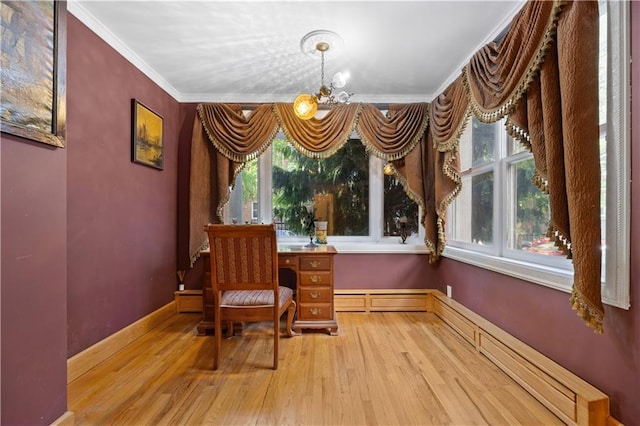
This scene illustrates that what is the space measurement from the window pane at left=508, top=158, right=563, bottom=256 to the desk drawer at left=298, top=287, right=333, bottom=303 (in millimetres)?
1491

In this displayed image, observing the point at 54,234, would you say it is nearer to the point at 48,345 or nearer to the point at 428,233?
the point at 48,345

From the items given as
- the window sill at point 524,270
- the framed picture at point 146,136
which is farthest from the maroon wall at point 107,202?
the window sill at point 524,270

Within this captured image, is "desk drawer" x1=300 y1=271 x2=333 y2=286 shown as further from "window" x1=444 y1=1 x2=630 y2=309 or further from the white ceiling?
the white ceiling

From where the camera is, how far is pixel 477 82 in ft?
6.67

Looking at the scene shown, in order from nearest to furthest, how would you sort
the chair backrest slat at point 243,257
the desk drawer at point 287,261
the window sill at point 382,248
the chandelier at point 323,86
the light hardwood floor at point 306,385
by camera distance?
the light hardwood floor at point 306,385, the chair backrest slat at point 243,257, the chandelier at point 323,86, the desk drawer at point 287,261, the window sill at point 382,248

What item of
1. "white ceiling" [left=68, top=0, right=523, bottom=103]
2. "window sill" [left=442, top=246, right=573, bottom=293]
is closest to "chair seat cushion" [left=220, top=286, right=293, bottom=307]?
"window sill" [left=442, top=246, right=573, bottom=293]

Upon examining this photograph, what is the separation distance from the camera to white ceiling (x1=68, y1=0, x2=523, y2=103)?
1888 millimetres

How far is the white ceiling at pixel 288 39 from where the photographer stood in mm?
1888

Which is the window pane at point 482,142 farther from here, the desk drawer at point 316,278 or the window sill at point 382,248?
the desk drawer at point 316,278

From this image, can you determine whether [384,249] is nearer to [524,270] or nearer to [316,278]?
[316,278]

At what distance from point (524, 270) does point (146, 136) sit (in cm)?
309

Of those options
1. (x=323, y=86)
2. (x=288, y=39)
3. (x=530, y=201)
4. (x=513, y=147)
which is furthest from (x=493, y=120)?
(x=288, y=39)

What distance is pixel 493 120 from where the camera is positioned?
1848 mm

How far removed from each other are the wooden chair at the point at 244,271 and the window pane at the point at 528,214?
1700 millimetres
